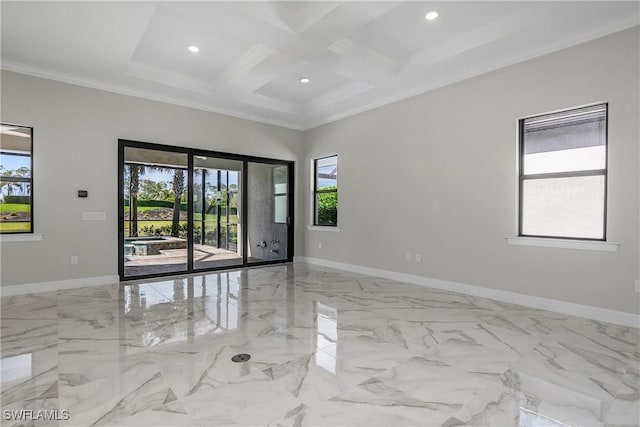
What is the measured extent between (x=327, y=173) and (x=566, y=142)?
417 centimetres

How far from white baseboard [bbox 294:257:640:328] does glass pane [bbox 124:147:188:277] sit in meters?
3.31

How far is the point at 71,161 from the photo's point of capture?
482 cm

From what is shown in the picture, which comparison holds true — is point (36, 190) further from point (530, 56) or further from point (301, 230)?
point (530, 56)

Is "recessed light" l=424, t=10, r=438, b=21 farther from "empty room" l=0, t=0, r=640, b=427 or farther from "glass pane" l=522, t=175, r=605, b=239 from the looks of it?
"glass pane" l=522, t=175, r=605, b=239

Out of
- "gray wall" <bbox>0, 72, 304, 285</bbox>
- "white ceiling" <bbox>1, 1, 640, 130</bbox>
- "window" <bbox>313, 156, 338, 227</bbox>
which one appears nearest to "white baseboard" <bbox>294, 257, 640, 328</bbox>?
"window" <bbox>313, 156, 338, 227</bbox>

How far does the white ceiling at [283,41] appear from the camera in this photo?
3.27 meters

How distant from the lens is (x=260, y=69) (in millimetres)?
4562

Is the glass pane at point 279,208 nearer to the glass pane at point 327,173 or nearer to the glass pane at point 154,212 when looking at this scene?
the glass pane at point 327,173

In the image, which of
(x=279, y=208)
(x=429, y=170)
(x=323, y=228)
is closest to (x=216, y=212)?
(x=279, y=208)

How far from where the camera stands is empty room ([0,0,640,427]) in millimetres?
2207

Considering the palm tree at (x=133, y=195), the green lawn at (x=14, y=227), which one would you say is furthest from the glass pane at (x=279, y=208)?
the green lawn at (x=14, y=227)

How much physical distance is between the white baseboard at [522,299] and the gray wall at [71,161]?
168 inches

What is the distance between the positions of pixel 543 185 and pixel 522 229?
0.59 m

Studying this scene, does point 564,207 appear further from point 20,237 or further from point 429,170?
point 20,237
